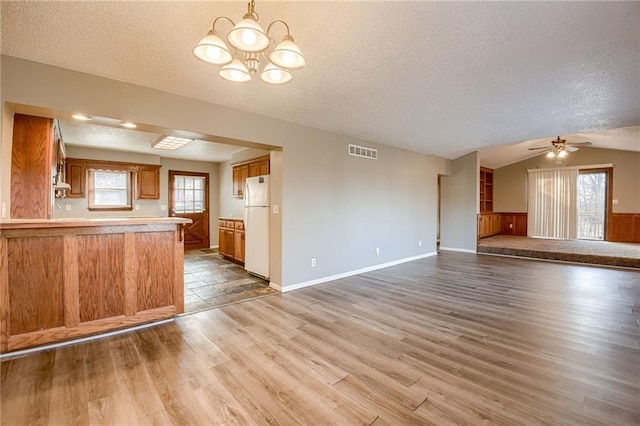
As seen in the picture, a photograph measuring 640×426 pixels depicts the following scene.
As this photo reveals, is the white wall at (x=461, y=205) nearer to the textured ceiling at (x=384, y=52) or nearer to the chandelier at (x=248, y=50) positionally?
the textured ceiling at (x=384, y=52)

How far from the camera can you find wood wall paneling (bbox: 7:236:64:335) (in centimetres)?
239

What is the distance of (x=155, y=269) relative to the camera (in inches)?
120

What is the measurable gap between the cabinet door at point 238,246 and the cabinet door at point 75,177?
3.61m

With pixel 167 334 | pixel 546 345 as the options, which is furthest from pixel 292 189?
pixel 546 345

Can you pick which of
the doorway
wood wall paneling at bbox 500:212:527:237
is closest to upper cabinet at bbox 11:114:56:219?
wood wall paneling at bbox 500:212:527:237

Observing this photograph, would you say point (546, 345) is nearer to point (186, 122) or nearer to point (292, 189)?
point (292, 189)

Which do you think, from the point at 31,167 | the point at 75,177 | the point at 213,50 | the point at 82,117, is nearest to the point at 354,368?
the point at 213,50

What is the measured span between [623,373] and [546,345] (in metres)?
0.49

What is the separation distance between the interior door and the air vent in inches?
205

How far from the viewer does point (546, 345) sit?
2.55 metres

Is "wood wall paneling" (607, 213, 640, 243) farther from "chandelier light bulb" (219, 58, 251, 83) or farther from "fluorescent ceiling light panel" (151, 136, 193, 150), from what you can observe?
"fluorescent ceiling light panel" (151, 136, 193, 150)

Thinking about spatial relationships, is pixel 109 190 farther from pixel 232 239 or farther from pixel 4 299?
pixel 4 299

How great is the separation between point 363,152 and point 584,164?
7918 mm

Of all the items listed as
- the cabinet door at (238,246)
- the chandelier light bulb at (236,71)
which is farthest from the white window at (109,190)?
the chandelier light bulb at (236,71)
